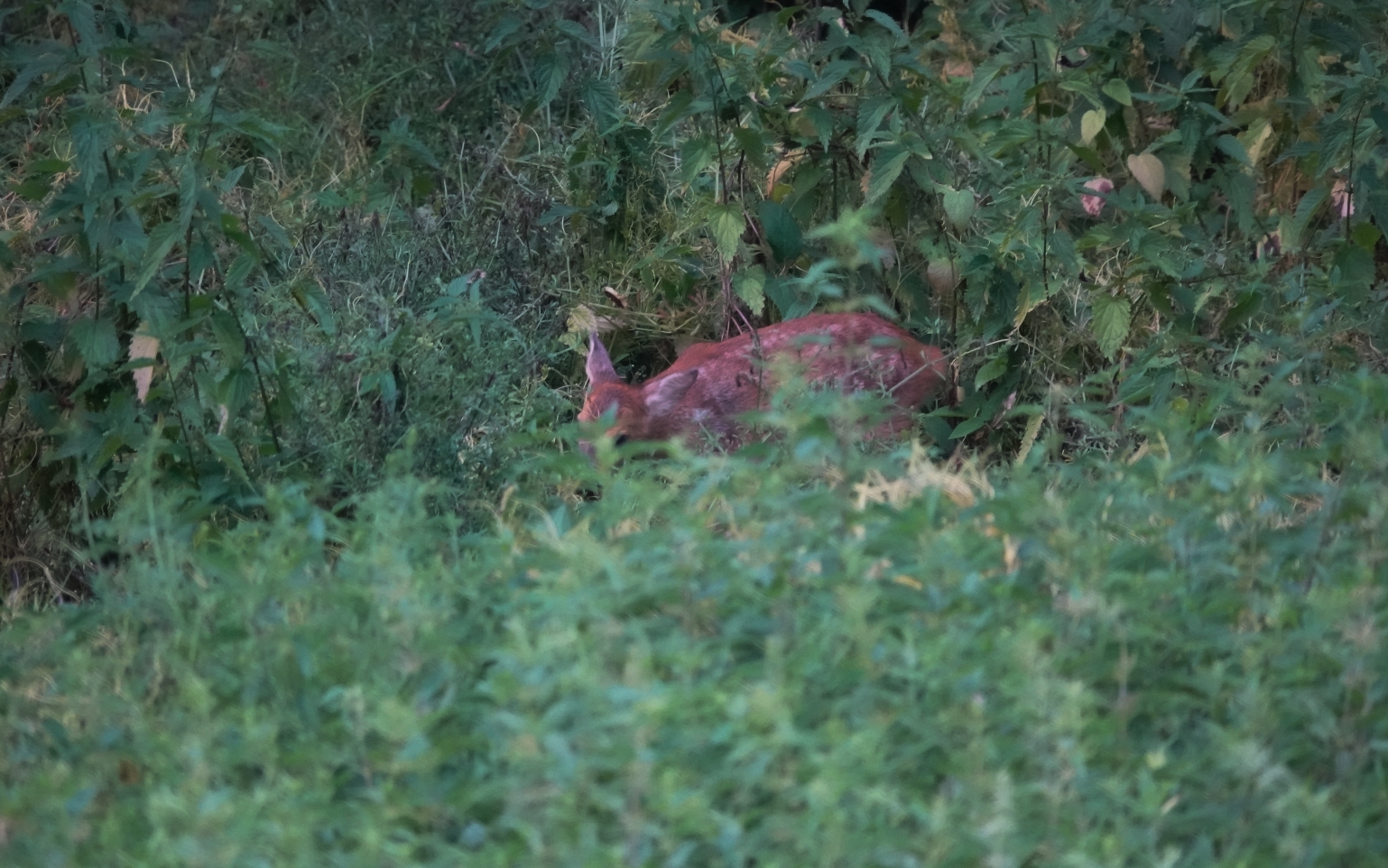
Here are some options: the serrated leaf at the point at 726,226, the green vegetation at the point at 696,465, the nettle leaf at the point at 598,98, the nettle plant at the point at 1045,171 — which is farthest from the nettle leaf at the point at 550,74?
the serrated leaf at the point at 726,226

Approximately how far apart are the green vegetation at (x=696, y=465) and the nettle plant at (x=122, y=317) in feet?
0.06

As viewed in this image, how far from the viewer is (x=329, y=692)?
2570 mm

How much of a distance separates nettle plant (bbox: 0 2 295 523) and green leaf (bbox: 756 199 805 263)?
1770 millimetres

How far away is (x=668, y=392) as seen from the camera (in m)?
5.39

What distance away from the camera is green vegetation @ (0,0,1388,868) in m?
2.38

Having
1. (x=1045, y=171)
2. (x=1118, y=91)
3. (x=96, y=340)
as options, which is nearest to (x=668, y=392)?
(x=1045, y=171)

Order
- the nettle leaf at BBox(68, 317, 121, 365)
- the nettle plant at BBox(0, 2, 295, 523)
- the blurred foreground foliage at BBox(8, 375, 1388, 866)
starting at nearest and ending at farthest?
1. the blurred foreground foliage at BBox(8, 375, 1388, 866)
2. the nettle plant at BBox(0, 2, 295, 523)
3. the nettle leaf at BBox(68, 317, 121, 365)

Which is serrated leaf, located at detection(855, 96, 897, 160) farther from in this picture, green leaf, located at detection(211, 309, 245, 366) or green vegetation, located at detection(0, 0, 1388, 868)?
green leaf, located at detection(211, 309, 245, 366)

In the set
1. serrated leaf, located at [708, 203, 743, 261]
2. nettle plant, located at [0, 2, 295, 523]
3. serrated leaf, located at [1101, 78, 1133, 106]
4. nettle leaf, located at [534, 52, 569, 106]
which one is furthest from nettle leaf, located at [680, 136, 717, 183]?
nettle plant, located at [0, 2, 295, 523]

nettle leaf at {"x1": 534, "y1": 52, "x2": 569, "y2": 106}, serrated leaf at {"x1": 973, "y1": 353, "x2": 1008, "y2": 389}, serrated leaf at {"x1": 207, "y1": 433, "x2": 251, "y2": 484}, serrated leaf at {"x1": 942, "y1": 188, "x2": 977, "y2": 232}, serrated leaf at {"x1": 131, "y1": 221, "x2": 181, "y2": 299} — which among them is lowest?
serrated leaf at {"x1": 973, "y1": 353, "x2": 1008, "y2": 389}

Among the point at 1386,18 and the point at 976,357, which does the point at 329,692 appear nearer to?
the point at 976,357

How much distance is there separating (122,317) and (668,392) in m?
1.85

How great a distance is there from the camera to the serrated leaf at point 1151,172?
540 cm

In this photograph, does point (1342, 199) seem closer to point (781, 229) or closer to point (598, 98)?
point (781, 229)
